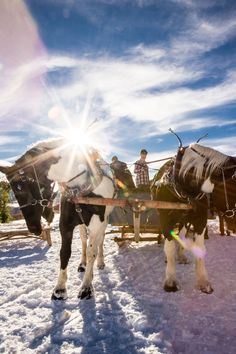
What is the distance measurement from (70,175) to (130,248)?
578cm

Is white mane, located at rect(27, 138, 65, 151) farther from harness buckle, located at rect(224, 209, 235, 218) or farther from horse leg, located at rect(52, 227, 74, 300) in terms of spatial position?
harness buckle, located at rect(224, 209, 235, 218)

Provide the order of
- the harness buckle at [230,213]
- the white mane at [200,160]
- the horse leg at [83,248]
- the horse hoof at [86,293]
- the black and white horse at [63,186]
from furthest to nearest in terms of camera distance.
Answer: the horse leg at [83,248], the horse hoof at [86,293], the black and white horse at [63,186], the white mane at [200,160], the harness buckle at [230,213]

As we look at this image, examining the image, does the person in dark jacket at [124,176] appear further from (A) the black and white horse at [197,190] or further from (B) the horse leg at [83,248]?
(A) the black and white horse at [197,190]

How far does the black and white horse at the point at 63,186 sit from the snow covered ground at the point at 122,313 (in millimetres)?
633

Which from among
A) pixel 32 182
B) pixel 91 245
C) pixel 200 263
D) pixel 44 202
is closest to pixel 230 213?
pixel 200 263

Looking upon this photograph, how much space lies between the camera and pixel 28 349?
412 cm

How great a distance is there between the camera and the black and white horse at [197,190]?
5.17 metres

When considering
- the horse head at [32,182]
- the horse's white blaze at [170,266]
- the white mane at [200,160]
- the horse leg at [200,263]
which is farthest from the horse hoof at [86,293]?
the white mane at [200,160]

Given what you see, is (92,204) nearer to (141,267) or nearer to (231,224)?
(231,224)

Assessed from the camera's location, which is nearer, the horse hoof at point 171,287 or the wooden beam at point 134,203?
the wooden beam at point 134,203

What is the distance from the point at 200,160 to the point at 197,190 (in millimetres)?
548

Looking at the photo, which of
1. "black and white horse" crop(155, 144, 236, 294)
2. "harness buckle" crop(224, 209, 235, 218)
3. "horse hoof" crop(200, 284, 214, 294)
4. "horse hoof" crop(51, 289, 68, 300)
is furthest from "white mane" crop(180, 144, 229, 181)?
"horse hoof" crop(51, 289, 68, 300)

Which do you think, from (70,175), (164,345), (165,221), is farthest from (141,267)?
(164,345)

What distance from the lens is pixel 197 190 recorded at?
5.70 m
